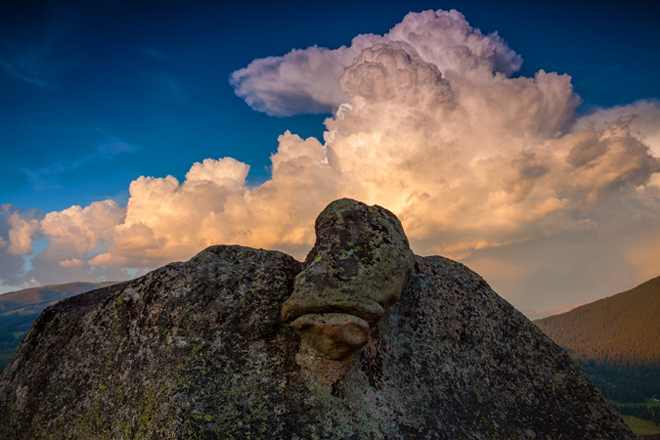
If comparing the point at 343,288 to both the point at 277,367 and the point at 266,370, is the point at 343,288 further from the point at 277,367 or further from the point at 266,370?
the point at 266,370

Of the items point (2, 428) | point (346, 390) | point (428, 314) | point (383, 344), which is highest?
point (428, 314)

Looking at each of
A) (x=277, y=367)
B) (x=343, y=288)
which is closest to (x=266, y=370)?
(x=277, y=367)

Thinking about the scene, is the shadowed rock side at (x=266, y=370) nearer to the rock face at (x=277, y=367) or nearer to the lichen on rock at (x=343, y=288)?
the rock face at (x=277, y=367)

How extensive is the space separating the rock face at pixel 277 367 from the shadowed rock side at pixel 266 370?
42mm

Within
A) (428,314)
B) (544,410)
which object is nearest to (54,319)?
(428,314)

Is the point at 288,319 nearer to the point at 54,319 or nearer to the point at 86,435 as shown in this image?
the point at 86,435

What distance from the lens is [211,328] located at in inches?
425

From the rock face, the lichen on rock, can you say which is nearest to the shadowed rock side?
the rock face

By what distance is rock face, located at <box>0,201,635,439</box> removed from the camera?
9602 mm

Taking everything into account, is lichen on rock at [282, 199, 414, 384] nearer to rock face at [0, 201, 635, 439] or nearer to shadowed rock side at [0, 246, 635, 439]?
rock face at [0, 201, 635, 439]

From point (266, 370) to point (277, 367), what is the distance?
0.31 meters

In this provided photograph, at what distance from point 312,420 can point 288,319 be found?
2.60m

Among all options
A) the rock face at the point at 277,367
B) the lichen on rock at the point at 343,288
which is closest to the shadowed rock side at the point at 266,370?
the rock face at the point at 277,367

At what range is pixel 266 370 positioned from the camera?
10.2 m
